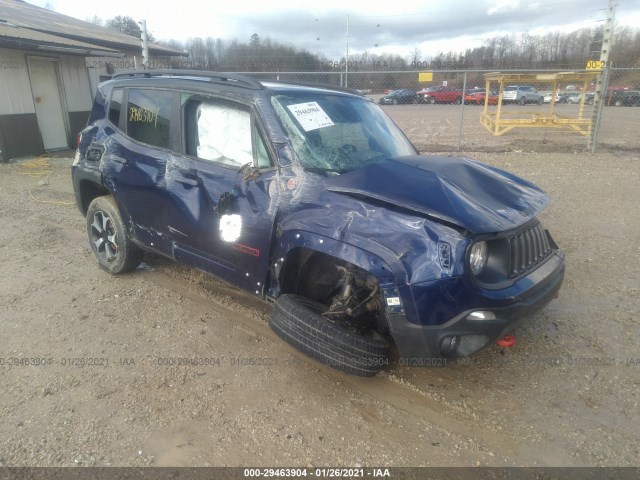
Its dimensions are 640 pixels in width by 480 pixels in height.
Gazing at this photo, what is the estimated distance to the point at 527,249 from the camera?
2.92m

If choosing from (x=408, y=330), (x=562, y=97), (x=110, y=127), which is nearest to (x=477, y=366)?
(x=408, y=330)

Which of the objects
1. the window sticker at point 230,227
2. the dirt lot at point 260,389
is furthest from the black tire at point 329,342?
the window sticker at point 230,227

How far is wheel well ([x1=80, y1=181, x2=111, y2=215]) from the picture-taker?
15.6 ft

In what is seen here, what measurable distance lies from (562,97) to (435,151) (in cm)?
2997

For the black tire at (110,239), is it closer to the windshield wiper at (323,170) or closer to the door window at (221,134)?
the door window at (221,134)

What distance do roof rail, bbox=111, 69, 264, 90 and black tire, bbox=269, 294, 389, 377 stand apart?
1627 mm

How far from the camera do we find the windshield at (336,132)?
3.15 metres

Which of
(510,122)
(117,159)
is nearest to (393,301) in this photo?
(117,159)

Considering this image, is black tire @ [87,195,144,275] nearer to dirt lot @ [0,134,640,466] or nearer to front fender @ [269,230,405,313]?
dirt lot @ [0,134,640,466]

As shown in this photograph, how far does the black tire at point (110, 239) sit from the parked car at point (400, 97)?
29198mm

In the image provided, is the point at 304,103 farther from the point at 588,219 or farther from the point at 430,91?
the point at 430,91

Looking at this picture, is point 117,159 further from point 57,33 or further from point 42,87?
point 57,33

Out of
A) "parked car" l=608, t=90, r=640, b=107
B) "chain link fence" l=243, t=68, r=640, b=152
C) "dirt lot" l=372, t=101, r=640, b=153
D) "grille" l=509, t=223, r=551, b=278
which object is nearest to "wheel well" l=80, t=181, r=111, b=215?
"chain link fence" l=243, t=68, r=640, b=152

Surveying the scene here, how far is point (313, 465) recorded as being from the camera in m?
2.41
